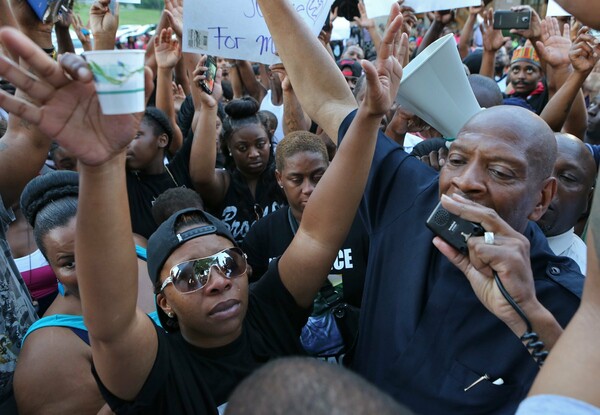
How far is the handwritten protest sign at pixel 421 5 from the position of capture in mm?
4520

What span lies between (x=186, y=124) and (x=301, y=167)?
2.40 meters

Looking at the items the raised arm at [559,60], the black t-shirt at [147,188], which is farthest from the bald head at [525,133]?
the raised arm at [559,60]

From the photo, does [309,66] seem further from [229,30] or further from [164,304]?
[229,30]

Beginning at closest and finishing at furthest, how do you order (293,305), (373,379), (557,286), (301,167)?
(557,286), (373,379), (293,305), (301,167)

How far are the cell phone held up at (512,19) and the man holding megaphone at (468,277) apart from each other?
10.9 ft

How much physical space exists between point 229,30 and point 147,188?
1.10 metres

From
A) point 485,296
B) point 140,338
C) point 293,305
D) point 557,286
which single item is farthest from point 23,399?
point 557,286

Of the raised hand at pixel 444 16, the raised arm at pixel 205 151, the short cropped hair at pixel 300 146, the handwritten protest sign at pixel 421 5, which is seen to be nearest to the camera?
the short cropped hair at pixel 300 146

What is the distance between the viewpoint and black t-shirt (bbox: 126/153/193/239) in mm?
3459

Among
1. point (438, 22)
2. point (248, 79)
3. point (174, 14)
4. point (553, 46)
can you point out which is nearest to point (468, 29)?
point (438, 22)

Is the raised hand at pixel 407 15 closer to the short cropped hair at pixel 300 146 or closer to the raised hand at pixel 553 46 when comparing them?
the raised hand at pixel 553 46

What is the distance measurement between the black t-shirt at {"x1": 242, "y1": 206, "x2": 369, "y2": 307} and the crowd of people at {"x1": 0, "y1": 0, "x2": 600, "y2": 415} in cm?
1

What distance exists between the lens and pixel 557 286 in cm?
154

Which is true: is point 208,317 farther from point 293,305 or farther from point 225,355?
point 293,305
